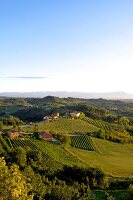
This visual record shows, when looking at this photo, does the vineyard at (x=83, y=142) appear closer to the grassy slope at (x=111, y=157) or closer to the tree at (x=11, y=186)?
the grassy slope at (x=111, y=157)

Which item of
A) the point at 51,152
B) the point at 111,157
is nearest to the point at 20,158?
the point at 51,152

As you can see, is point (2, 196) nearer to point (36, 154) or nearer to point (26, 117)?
point (36, 154)

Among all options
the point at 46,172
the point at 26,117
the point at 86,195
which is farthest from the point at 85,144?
the point at 26,117

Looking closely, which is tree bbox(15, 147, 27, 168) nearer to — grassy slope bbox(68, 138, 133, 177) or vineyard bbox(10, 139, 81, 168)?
vineyard bbox(10, 139, 81, 168)

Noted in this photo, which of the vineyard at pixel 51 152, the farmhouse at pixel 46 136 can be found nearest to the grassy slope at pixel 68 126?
the farmhouse at pixel 46 136

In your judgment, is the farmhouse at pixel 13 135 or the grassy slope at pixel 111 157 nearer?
the grassy slope at pixel 111 157

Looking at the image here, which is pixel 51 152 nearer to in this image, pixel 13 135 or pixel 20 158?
pixel 13 135
